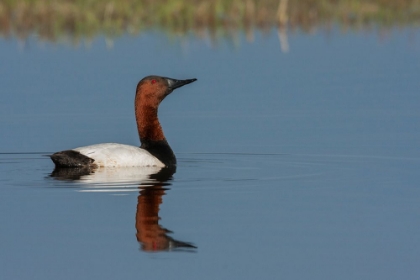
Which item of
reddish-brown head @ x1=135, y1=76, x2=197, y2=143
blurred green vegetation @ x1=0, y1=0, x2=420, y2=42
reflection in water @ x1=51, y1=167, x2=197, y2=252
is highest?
blurred green vegetation @ x1=0, y1=0, x2=420, y2=42

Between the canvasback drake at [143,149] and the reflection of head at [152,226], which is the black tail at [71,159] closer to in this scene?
the canvasback drake at [143,149]

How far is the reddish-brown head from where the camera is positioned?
1154 centimetres

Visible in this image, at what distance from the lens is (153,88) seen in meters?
11.6

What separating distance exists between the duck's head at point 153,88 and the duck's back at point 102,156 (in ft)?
3.33

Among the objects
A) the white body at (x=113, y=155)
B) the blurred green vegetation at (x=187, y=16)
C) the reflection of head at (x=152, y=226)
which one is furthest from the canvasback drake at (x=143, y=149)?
the blurred green vegetation at (x=187, y=16)

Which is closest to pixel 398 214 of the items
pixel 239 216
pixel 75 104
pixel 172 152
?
pixel 239 216

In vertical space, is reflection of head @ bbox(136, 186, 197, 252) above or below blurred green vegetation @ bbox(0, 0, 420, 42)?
below

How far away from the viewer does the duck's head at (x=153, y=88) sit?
38.0 feet

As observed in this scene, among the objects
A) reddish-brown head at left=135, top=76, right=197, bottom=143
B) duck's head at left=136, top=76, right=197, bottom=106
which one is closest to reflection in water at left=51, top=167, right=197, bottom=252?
reddish-brown head at left=135, top=76, right=197, bottom=143

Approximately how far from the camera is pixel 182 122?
13.2 m

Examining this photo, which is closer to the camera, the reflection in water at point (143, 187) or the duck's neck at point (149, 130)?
the reflection in water at point (143, 187)

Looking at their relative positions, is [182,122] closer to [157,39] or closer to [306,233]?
[306,233]

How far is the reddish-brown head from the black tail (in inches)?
47.3

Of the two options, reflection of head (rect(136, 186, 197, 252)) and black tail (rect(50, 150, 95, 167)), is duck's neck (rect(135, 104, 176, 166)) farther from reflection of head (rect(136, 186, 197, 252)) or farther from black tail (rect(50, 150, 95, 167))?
reflection of head (rect(136, 186, 197, 252))
